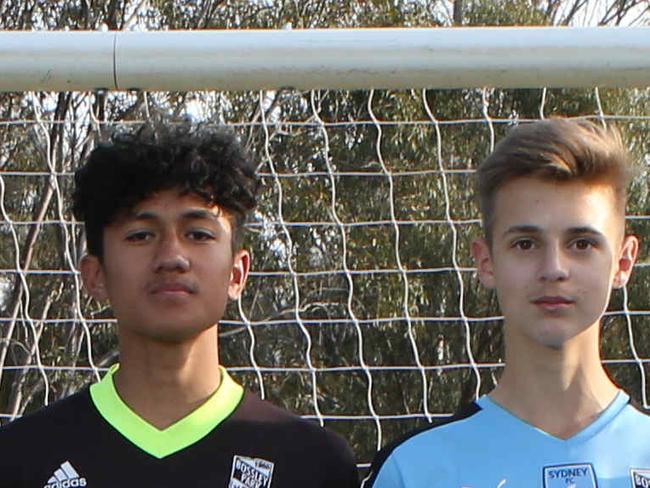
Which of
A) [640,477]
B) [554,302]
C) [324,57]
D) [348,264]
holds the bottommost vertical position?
[640,477]

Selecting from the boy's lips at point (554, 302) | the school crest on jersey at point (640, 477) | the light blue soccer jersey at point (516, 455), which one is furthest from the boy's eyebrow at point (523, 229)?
the school crest on jersey at point (640, 477)

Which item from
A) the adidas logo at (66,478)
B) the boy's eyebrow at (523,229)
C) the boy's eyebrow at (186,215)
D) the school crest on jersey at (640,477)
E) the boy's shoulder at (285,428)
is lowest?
the school crest on jersey at (640,477)

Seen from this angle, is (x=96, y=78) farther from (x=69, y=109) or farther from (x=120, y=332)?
(x=69, y=109)

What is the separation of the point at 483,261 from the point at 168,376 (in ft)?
1.77

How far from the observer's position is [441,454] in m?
1.87

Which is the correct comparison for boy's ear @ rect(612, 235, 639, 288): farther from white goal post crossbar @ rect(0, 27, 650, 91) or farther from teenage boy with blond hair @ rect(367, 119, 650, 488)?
white goal post crossbar @ rect(0, 27, 650, 91)

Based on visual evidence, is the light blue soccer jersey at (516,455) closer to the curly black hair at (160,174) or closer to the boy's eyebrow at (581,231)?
the boy's eyebrow at (581,231)

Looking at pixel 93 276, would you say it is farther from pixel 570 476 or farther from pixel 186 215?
pixel 570 476

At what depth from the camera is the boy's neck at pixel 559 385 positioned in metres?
1.88

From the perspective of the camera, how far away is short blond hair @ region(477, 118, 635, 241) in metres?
1.92

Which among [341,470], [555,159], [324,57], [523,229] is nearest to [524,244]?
[523,229]

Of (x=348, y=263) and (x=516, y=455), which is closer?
(x=516, y=455)

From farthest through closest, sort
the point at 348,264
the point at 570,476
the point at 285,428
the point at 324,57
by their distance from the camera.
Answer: the point at 348,264, the point at 324,57, the point at 285,428, the point at 570,476

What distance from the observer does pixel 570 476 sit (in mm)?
1810
